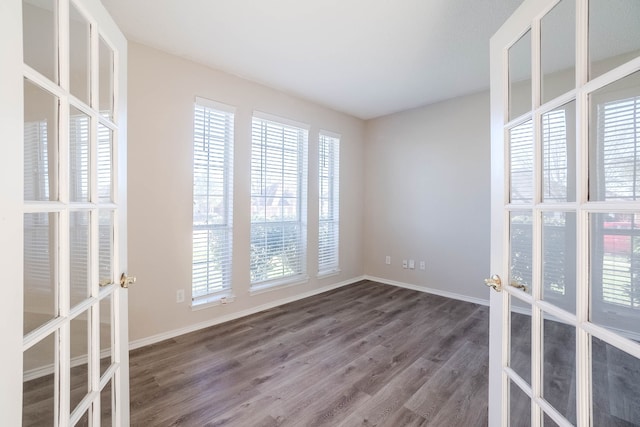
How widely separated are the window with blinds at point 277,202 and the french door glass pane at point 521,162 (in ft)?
8.44

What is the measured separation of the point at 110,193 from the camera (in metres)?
1.16

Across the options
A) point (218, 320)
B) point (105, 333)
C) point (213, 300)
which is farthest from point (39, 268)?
point (218, 320)

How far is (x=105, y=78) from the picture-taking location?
1.11m

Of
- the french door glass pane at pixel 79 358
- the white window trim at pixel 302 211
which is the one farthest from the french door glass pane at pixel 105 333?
the white window trim at pixel 302 211

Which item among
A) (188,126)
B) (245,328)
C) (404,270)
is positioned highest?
(188,126)

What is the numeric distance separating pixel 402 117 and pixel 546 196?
3570mm

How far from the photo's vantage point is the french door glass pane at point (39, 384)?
0.66 metres

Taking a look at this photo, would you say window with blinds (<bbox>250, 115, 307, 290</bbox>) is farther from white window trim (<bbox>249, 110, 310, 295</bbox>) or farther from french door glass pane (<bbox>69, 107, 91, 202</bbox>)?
french door glass pane (<bbox>69, 107, 91, 202</bbox>)

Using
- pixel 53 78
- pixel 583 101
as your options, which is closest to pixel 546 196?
pixel 583 101

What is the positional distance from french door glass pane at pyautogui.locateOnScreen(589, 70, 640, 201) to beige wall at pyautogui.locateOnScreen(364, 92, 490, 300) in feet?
9.57

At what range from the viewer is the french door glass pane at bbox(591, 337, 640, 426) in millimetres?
760

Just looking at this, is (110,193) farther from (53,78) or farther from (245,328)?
(245,328)

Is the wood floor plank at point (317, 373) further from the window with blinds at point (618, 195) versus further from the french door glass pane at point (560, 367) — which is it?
the window with blinds at point (618, 195)

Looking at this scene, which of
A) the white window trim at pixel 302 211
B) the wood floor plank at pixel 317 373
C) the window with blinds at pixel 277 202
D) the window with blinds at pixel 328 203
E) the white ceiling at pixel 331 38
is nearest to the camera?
the wood floor plank at pixel 317 373
